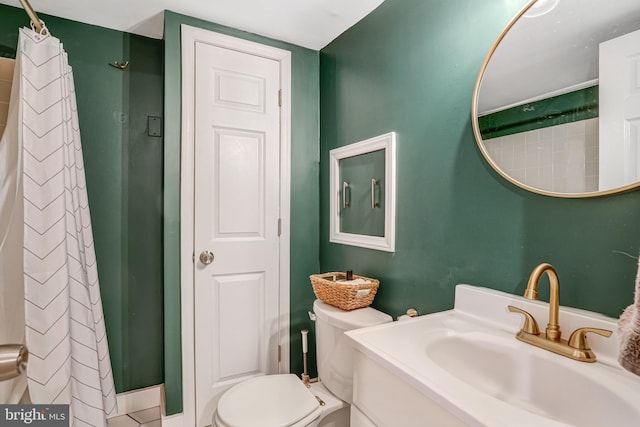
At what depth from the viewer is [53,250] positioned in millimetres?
1282

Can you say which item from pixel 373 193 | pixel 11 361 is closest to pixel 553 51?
pixel 373 193

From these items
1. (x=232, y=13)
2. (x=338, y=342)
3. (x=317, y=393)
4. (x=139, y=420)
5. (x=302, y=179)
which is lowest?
(x=139, y=420)

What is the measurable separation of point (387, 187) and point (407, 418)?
999 millimetres

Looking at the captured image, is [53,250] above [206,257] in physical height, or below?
above

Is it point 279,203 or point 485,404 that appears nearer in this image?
point 485,404

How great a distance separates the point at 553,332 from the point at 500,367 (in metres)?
0.17

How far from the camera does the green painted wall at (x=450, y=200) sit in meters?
0.89

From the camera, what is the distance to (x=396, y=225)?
5.00 feet

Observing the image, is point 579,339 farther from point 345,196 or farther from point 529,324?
point 345,196

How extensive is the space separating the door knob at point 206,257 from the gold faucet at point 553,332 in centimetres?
144

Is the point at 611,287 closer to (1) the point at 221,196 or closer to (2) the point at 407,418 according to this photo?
(2) the point at 407,418

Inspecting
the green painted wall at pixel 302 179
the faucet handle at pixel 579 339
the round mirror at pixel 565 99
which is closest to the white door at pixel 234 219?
the green painted wall at pixel 302 179

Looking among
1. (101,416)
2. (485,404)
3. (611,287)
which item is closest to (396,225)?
(611,287)

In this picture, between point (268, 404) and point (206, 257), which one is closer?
point (268, 404)
